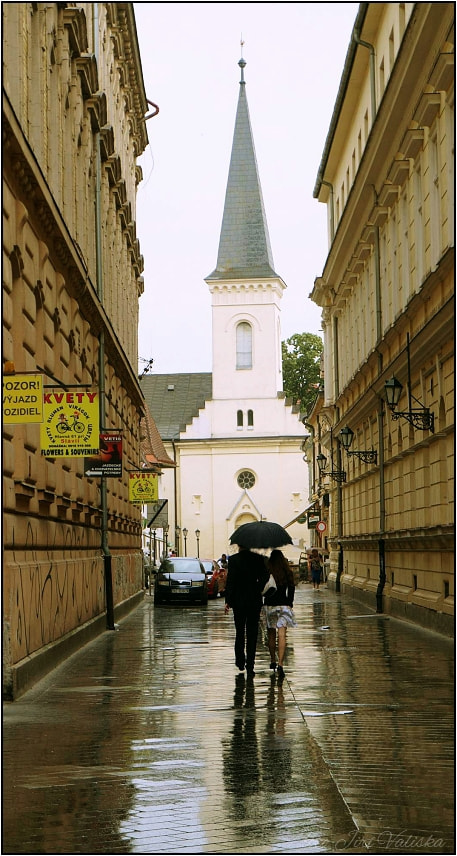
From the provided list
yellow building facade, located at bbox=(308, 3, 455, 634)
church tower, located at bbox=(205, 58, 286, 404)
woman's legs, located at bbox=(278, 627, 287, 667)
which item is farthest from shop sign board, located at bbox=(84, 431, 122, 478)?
church tower, located at bbox=(205, 58, 286, 404)

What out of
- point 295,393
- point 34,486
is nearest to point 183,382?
point 295,393

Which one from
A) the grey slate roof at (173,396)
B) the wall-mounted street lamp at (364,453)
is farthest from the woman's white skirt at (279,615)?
the grey slate roof at (173,396)

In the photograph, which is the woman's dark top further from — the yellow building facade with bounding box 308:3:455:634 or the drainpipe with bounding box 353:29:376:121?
the drainpipe with bounding box 353:29:376:121

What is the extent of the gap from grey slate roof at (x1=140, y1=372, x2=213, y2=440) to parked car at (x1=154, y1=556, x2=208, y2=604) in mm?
63247

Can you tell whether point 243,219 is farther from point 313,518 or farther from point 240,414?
point 313,518

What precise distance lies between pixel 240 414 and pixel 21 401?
87.6m

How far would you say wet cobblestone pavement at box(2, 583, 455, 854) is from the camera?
7203 millimetres

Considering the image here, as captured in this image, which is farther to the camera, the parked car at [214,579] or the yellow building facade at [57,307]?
the parked car at [214,579]

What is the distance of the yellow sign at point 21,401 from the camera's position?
13.5m

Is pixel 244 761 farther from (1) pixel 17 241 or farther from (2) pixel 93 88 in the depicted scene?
(2) pixel 93 88

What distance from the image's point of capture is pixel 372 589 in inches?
1366

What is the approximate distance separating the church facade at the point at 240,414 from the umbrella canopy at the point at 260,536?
79750 millimetres

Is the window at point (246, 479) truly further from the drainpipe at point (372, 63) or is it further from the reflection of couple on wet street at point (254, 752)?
the reflection of couple on wet street at point (254, 752)

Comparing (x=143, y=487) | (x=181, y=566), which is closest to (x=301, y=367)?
(x=181, y=566)
